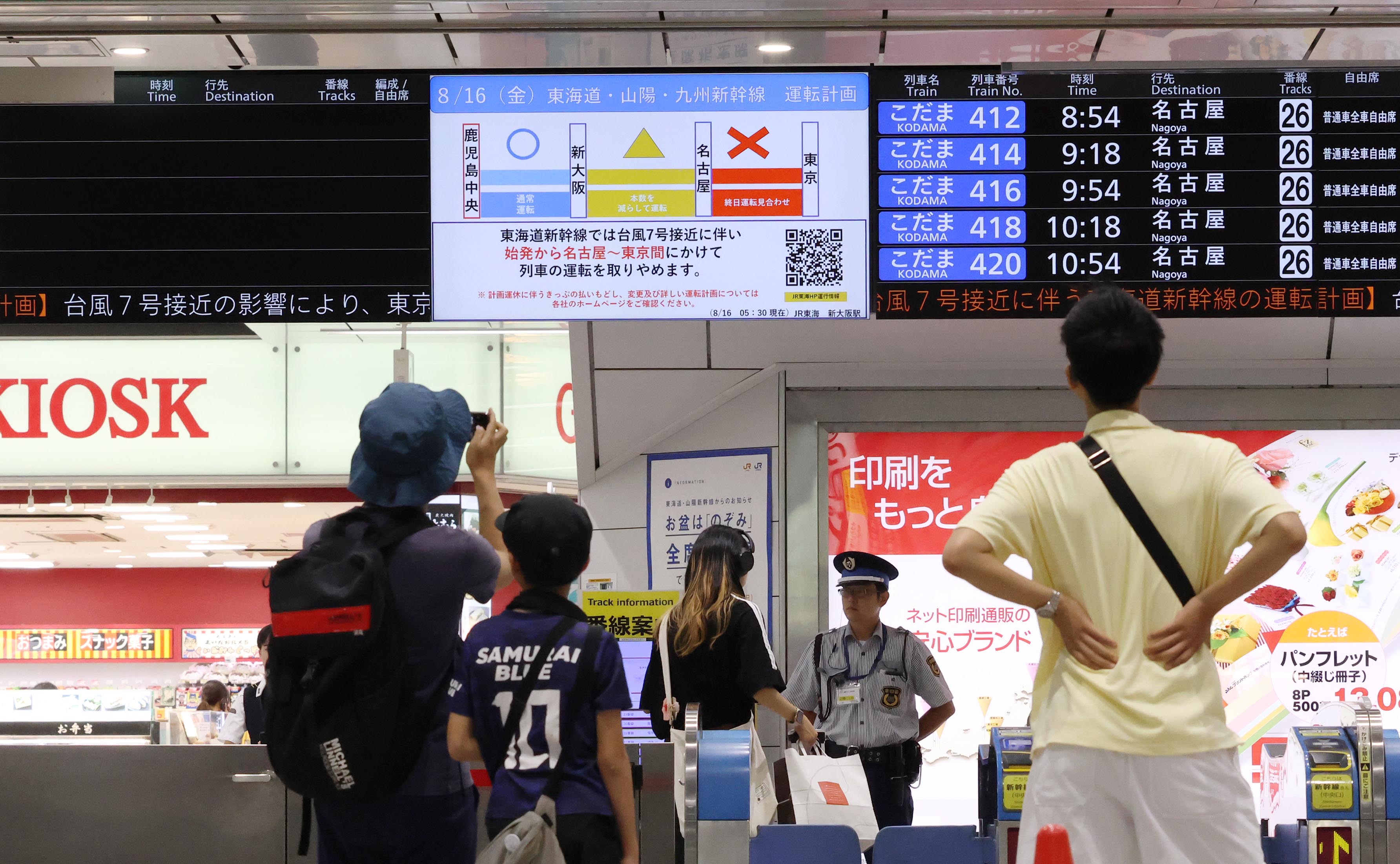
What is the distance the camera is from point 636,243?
4816 mm

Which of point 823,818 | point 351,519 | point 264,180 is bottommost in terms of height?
point 823,818

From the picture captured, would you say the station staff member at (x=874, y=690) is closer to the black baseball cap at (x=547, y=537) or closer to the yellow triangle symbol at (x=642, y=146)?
the yellow triangle symbol at (x=642, y=146)

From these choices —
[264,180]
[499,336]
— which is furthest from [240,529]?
[264,180]

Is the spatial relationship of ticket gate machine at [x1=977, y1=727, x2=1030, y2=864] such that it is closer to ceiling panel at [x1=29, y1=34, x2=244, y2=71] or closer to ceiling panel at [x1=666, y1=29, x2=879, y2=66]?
ceiling panel at [x1=666, y1=29, x2=879, y2=66]

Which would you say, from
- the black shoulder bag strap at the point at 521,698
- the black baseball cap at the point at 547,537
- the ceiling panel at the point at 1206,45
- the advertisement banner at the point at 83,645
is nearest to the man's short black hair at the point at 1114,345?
the black baseball cap at the point at 547,537

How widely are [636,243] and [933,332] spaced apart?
5.41ft

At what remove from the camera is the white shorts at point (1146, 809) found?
2082mm

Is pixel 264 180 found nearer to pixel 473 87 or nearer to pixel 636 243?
pixel 473 87

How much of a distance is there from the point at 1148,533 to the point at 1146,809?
426mm

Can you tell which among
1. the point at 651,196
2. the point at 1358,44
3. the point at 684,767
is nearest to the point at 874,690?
the point at 684,767

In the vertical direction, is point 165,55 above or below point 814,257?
above

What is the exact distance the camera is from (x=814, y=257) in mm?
4820

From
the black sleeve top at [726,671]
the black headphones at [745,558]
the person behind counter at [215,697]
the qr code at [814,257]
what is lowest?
the person behind counter at [215,697]

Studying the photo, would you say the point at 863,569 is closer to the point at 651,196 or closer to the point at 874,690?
the point at 874,690
